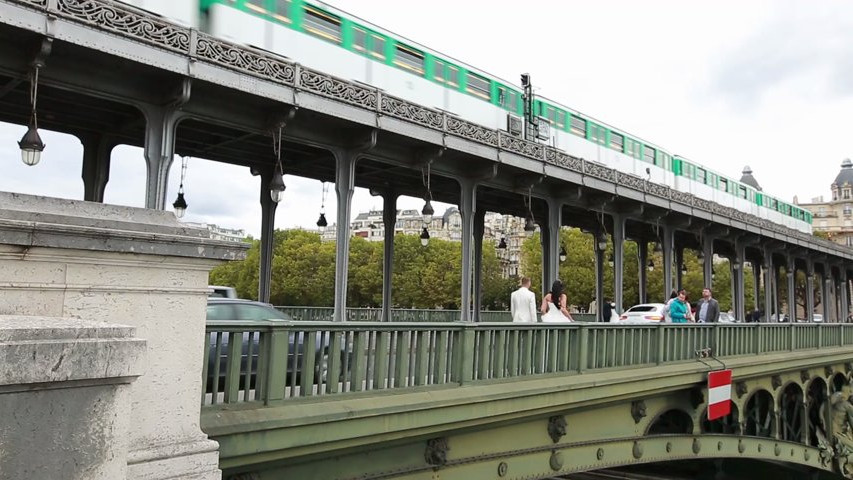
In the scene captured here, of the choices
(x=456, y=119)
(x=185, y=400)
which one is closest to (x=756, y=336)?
(x=456, y=119)

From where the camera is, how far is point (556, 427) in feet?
32.3

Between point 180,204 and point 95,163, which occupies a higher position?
point 95,163

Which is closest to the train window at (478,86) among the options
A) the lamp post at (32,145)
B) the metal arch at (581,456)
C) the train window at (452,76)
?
the train window at (452,76)

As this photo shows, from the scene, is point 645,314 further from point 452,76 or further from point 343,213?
point 343,213

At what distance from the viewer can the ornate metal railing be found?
38.3 ft

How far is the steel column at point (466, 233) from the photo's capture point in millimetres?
19766

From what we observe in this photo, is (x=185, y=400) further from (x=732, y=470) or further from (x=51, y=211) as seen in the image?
(x=732, y=470)

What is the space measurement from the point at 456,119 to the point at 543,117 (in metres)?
6.52

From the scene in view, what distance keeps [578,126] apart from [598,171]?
2.91 meters

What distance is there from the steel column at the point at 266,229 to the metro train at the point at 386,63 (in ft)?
21.1

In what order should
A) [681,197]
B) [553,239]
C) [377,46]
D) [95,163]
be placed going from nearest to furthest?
[377,46]
[95,163]
[553,239]
[681,197]

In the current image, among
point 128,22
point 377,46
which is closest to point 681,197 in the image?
point 377,46

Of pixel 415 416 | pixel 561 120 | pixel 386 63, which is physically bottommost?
pixel 415 416

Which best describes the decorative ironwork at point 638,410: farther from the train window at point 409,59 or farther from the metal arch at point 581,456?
the train window at point 409,59
